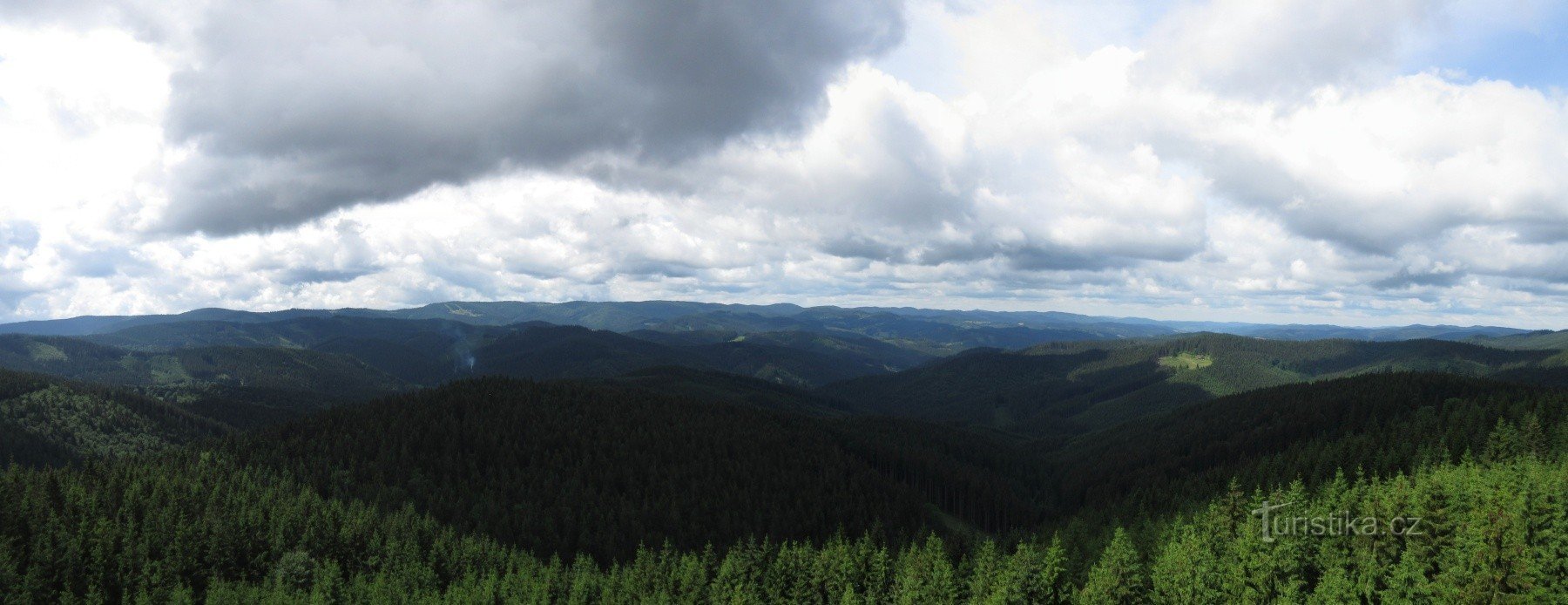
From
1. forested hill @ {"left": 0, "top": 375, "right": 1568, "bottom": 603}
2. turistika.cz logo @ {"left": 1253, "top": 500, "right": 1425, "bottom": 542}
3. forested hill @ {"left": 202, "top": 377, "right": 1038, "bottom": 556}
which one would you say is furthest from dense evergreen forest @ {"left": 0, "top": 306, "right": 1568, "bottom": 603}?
forested hill @ {"left": 202, "top": 377, "right": 1038, "bottom": 556}

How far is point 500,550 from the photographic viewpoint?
136 meters

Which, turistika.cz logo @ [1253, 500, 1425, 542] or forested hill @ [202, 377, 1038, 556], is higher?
turistika.cz logo @ [1253, 500, 1425, 542]

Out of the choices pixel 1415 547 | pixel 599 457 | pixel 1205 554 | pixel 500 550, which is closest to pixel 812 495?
pixel 599 457

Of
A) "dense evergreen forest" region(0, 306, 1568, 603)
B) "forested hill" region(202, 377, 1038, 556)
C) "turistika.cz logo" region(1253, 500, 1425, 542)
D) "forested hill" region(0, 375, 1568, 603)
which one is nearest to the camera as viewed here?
"forested hill" region(0, 375, 1568, 603)

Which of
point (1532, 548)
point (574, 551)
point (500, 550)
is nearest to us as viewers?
point (1532, 548)

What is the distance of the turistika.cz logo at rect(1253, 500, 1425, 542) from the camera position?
79688mm

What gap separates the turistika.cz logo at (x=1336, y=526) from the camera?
79.7m

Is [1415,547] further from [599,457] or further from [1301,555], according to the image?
[599,457]

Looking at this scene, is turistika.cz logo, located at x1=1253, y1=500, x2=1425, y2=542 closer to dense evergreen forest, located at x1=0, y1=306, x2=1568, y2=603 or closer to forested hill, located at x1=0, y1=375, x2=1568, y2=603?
dense evergreen forest, located at x1=0, y1=306, x2=1568, y2=603

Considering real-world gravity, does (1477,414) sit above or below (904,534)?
above

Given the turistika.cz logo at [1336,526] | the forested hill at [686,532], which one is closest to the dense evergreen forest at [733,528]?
the turistika.cz logo at [1336,526]

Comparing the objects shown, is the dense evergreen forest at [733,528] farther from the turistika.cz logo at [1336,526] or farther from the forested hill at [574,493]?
the forested hill at [574,493]

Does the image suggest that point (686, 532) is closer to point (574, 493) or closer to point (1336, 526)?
point (574, 493)

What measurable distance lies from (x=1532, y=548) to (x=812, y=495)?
141 m
